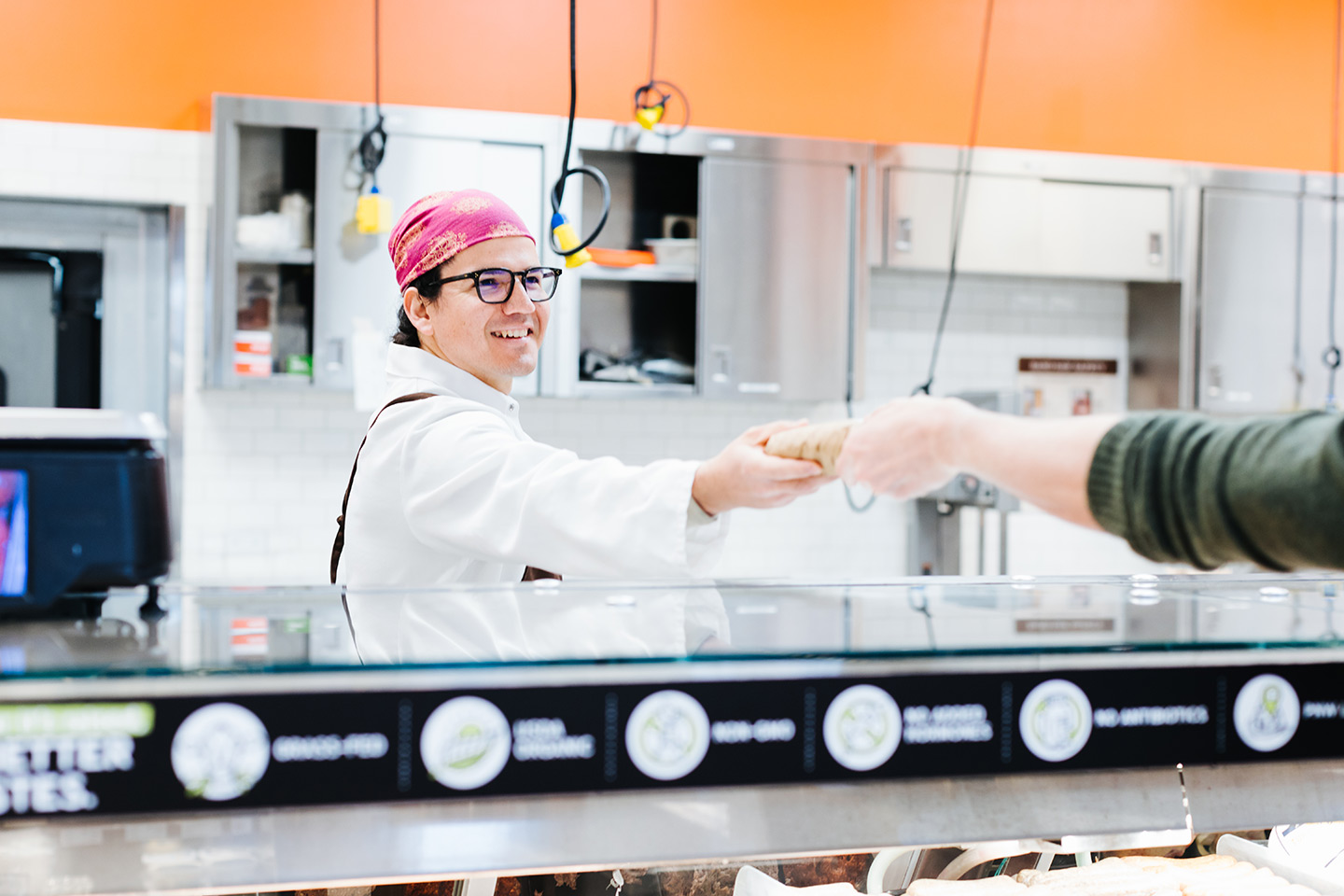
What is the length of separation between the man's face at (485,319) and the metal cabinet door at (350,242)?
1883mm

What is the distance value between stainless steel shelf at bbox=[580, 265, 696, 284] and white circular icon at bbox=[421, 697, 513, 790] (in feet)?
10.2

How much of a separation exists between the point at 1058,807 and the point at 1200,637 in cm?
20

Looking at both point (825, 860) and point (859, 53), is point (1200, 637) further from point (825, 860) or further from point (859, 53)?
point (859, 53)

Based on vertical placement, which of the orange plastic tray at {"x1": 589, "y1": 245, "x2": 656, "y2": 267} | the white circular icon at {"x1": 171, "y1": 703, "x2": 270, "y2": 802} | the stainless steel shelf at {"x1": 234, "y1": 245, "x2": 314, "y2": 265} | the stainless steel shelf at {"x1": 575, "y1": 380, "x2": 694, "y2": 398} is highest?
the orange plastic tray at {"x1": 589, "y1": 245, "x2": 656, "y2": 267}

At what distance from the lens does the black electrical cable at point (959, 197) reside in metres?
4.10

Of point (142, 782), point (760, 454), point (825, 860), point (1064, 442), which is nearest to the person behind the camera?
point (142, 782)

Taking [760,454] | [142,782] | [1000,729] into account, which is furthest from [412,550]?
[1000,729]

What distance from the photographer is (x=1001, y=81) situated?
4.65 meters

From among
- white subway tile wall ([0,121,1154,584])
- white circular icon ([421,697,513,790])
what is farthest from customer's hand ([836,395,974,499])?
white subway tile wall ([0,121,1154,584])

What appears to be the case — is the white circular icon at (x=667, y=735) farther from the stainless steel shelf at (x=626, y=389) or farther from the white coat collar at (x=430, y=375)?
the stainless steel shelf at (x=626, y=389)

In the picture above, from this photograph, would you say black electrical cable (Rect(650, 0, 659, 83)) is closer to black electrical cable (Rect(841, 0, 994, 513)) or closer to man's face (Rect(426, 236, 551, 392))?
black electrical cable (Rect(841, 0, 994, 513))

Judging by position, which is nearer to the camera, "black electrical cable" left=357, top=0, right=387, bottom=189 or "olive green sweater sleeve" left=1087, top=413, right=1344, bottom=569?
"olive green sweater sleeve" left=1087, top=413, right=1344, bottom=569

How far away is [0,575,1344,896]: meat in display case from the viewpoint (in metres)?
0.79

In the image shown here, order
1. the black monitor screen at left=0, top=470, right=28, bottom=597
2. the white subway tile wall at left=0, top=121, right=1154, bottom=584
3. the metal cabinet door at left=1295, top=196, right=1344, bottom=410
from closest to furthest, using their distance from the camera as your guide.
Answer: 1. the black monitor screen at left=0, top=470, right=28, bottom=597
2. the white subway tile wall at left=0, top=121, right=1154, bottom=584
3. the metal cabinet door at left=1295, top=196, right=1344, bottom=410
